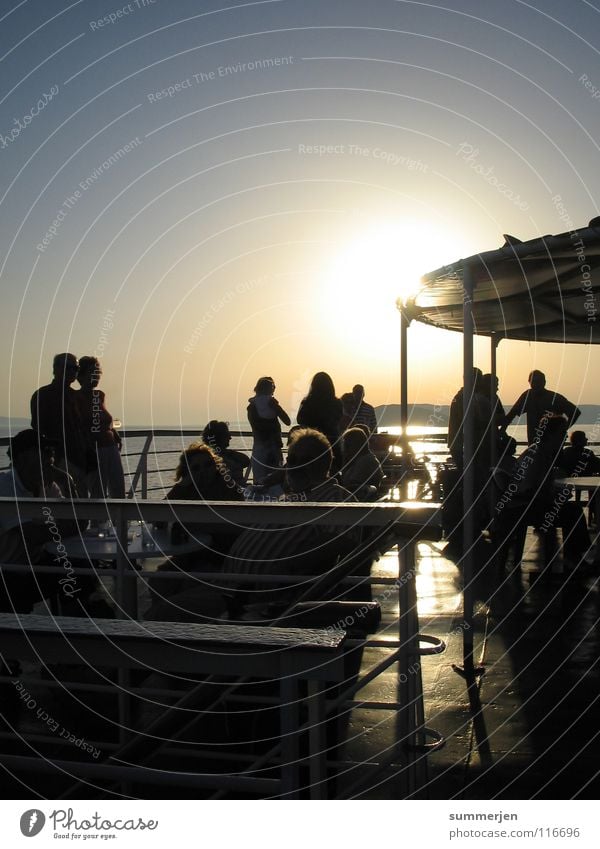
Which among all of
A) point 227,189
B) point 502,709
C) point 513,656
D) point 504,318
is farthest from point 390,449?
point 502,709

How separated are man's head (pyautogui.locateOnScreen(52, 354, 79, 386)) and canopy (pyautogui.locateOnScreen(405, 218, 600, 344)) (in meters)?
2.52

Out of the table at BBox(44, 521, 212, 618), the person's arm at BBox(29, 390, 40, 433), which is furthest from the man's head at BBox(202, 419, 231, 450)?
the table at BBox(44, 521, 212, 618)

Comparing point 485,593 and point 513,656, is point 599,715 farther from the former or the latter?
point 485,593

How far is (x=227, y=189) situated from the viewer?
6.10m

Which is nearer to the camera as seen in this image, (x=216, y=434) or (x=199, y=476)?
(x=199, y=476)

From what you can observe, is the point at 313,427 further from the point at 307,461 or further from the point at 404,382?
the point at 307,461

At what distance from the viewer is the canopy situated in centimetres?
445

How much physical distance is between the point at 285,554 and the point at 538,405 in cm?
611

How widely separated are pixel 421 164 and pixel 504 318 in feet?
10.0

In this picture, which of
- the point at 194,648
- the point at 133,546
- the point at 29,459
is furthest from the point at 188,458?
the point at 194,648

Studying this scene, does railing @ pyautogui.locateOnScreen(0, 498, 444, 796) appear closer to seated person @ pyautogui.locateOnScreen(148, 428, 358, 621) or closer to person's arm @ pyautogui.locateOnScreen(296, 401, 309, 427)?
seated person @ pyautogui.locateOnScreen(148, 428, 358, 621)

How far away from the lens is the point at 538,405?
8.87m

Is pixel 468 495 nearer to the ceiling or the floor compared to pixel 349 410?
nearer to the floor

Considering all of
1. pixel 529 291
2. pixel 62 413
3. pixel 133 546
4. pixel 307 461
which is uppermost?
pixel 529 291
